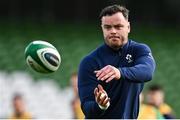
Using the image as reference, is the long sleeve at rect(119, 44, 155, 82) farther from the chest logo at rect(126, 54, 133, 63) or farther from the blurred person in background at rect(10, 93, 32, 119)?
the blurred person in background at rect(10, 93, 32, 119)

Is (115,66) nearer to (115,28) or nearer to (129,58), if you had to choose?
(129,58)

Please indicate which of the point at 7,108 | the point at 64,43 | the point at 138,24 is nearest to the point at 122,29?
the point at 7,108

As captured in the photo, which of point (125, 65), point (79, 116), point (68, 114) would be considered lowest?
point (68, 114)

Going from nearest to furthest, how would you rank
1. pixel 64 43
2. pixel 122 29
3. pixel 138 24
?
1. pixel 122 29
2. pixel 64 43
3. pixel 138 24

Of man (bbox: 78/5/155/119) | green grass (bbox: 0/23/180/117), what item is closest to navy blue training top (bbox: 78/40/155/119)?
man (bbox: 78/5/155/119)

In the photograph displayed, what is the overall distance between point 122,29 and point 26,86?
28.5ft

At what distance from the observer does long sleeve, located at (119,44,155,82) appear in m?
5.27

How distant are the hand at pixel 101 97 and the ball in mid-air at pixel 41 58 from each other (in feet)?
2.36

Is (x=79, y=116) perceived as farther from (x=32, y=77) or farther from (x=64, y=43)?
(x=64, y=43)

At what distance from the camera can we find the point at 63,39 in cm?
1577

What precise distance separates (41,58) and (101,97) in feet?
2.73

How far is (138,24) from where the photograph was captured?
57.5 feet

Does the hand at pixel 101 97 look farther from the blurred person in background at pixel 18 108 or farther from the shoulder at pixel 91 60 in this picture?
the blurred person in background at pixel 18 108

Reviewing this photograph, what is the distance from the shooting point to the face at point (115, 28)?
18.1 feet
